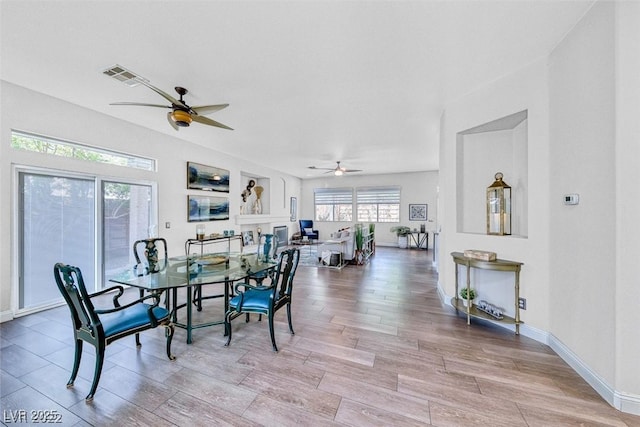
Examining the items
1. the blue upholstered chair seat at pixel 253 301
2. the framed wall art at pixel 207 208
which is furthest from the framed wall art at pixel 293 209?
the blue upholstered chair seat at pixel 253 301

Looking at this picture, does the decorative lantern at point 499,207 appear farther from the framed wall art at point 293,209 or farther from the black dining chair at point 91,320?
the framed wall art at point 293,209

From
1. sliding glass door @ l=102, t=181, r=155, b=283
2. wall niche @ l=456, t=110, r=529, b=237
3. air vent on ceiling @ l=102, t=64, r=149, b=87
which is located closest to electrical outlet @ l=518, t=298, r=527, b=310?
wall niche @ l=456, t=110, r=529, b=237

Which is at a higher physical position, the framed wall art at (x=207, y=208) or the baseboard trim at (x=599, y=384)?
the framed wall art at (x=207, y=208)

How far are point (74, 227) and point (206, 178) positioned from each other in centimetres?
258

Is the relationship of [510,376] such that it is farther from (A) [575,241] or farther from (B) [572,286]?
(A) [575,241]

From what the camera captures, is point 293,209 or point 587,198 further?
point 293,209

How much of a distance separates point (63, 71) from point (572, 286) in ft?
18.7

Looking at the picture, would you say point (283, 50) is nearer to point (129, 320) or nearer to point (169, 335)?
point (129, 320)

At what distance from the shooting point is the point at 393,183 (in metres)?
9.48

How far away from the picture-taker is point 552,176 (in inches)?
92.8

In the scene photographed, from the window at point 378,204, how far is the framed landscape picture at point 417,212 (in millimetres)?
489

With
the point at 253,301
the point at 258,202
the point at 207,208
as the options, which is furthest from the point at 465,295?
the point at 258,202

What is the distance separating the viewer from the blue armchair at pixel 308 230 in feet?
33.0

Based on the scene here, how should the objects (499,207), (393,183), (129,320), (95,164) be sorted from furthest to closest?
(393,183) → (95,164) → (499,207) → (129,320)
